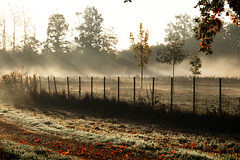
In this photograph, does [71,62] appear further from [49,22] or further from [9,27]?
[9,27]

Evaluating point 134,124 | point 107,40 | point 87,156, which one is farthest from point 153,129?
point 107,40

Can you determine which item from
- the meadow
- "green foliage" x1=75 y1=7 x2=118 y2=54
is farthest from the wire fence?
"green foliage" x1=75 y1=7 x2=118 y2=54

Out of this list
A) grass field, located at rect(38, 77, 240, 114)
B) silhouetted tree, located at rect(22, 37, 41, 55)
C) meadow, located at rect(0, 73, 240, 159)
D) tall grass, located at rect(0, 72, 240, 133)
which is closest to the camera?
meadow, located at rect(0, 73, 240, 159)

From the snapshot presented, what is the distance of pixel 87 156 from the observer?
24.4 ft

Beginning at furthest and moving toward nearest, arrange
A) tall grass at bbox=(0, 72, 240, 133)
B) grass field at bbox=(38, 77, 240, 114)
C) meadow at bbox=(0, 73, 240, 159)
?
grass field at bbox=(38, 77, 240, 114)
tall grass at bbox=(0, 72, 240, 133)
meadow at bbox=(0, 73, 240, 159)

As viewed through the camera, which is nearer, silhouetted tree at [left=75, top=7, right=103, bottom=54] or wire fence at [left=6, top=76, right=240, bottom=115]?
wire fence at [left=6, top=76, right=240, bottom=115]

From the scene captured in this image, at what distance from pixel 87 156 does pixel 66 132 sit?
12.5ft

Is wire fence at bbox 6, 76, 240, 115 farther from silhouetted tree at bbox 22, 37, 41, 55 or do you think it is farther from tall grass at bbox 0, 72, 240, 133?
silhouetted tree at bbox 22, 37, 41, 55

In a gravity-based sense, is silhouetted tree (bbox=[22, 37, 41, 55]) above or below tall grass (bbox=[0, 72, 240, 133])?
above

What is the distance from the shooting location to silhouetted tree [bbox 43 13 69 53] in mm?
74875

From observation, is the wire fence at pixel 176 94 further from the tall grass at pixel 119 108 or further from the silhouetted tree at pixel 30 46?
the silhouetted tree at pixel 30 46

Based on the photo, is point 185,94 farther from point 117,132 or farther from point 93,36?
point 93,36

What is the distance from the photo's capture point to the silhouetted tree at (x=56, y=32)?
7488 cm

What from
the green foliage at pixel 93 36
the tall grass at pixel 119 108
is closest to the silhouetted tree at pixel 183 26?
the green foliage at pixel 93 36
